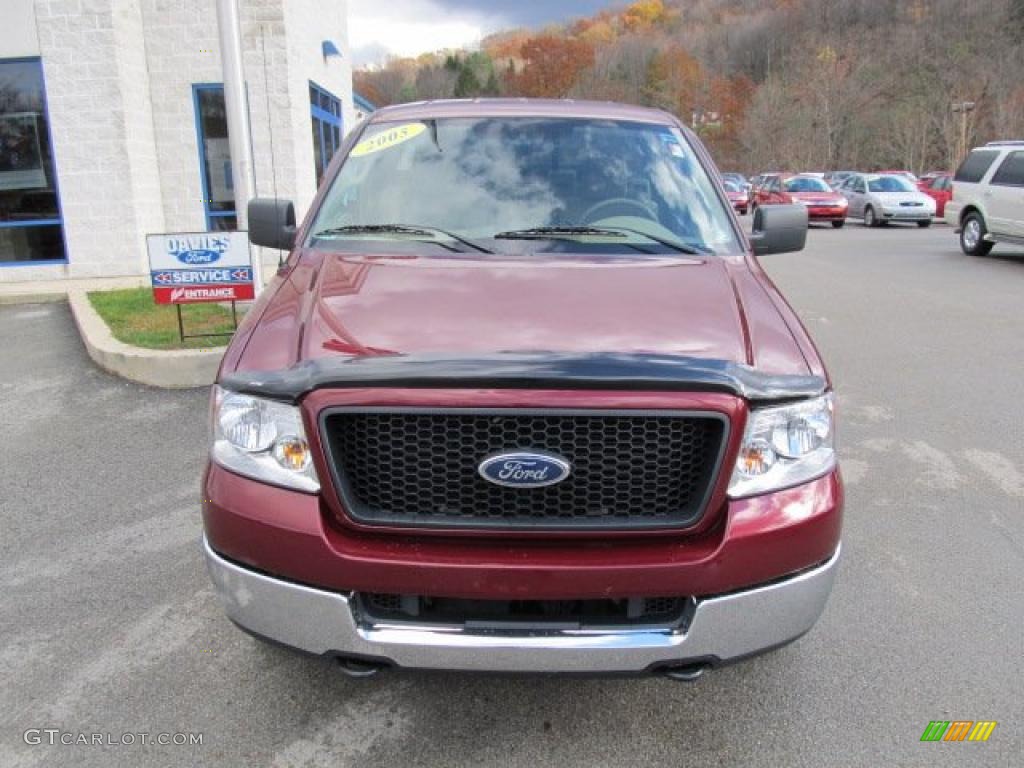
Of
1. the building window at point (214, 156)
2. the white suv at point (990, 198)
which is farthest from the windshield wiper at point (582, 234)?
the white suv at point (990, 198)

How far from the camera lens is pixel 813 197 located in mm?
26297

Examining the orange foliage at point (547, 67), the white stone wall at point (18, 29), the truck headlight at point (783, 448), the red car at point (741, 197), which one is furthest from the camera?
the orange foliage at point (547, 67)

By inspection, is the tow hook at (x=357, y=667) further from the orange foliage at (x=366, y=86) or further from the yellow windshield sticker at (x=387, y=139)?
the orange foliage at (x=366, y=86)

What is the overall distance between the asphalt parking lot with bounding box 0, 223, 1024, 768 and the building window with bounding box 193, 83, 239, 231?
8017 mm

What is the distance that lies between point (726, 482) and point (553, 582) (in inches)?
21.5

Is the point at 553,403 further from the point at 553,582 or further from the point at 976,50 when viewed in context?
the point at 976,50

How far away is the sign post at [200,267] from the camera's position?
22.4ft

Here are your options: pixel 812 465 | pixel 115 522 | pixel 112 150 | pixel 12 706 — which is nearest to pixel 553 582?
pixel 812 465

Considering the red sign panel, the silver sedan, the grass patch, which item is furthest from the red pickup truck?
the silver sedan

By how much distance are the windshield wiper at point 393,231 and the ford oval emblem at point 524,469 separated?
126 centimetres

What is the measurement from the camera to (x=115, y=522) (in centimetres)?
421

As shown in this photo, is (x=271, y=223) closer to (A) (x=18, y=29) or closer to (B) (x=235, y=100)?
(B) (x=235, y=100)

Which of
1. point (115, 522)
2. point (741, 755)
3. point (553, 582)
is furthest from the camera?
point (115, 522)

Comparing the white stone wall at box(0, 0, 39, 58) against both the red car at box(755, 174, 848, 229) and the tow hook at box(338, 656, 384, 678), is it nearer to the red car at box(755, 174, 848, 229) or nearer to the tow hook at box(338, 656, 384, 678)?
the tow hook at box(338, 656, 384, 678)
